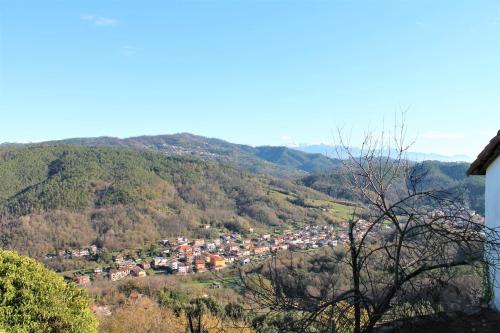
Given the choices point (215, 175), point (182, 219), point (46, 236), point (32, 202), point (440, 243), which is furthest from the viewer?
point (215, 175)

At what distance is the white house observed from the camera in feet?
16.4

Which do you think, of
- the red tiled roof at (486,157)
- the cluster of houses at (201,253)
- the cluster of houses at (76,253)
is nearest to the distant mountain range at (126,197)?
the cluster of houses at (76,253)

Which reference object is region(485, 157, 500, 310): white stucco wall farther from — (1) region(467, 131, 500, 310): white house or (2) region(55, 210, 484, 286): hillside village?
(2) region(55, 210, 484, 286): hillside village

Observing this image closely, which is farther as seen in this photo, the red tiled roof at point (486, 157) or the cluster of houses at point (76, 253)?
the cluster of houses at point (76, 253)

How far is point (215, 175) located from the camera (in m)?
102

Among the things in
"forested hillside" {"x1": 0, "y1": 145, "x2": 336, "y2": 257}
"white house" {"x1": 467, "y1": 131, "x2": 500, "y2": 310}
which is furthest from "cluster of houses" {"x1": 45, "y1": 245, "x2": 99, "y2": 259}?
"white house" {"x1": 467, "y1": 131, "x2": 500, "y2": 310}

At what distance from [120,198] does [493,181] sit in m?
79.4

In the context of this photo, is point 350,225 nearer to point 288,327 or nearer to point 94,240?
point 288,327

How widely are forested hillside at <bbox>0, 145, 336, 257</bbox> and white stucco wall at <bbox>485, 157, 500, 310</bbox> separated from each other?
62.3m

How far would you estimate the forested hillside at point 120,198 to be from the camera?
6700 cm

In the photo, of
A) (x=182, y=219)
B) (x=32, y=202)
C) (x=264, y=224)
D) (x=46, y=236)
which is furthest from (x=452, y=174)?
(x=32, y=202)

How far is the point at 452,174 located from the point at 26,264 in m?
81.9

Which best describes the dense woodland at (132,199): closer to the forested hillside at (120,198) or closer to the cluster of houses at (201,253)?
the forested hillside at (120,198)

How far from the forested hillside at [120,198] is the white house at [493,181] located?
62.3m
